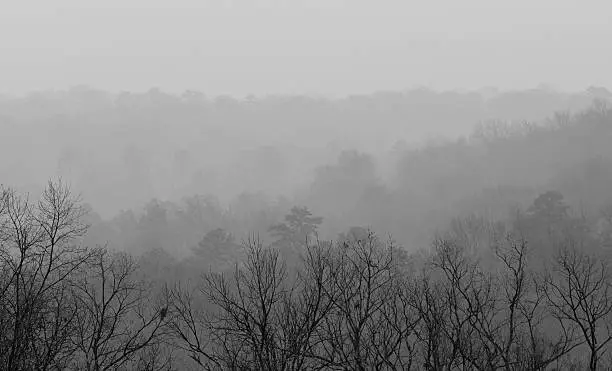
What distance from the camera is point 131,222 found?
216ft

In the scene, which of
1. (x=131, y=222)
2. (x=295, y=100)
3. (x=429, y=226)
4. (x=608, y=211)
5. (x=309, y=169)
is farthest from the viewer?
(x=295, y=100)

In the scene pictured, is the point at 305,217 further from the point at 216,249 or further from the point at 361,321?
the point at 361,321

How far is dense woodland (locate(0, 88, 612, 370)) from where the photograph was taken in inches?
570

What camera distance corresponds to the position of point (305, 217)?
5256 cm

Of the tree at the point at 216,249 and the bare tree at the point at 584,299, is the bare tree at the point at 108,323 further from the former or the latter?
the bare tree at the point at 584,299

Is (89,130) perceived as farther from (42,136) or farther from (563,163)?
(563,163)

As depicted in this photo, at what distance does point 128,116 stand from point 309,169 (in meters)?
55.7

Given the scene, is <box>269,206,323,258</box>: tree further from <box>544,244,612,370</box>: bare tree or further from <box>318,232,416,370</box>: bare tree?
<box>318,232,416,370</box>: bare tree

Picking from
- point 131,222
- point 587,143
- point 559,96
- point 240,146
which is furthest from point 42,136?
point 559,96

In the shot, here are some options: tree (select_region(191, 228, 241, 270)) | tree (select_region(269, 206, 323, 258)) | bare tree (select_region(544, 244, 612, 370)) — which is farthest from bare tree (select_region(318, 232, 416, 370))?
tree (select_region(269, 206, 323, 258))

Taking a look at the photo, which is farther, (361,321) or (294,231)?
(294,231)

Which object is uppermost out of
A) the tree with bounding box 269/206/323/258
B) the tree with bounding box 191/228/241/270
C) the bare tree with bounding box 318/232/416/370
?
the tree with bounding box 269/206/323/258

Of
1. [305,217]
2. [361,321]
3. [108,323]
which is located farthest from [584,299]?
[305,217]

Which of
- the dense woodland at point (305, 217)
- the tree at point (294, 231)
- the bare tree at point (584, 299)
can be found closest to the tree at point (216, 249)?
the dense woodland at point (305, 217)
